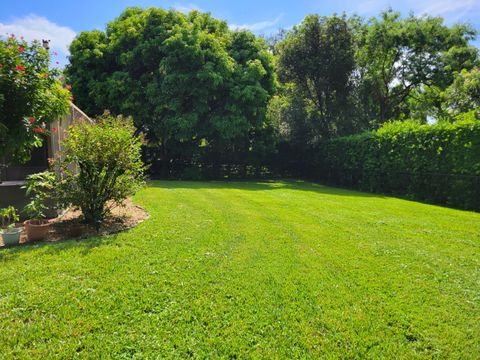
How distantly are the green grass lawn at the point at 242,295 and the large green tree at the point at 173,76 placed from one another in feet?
33.5

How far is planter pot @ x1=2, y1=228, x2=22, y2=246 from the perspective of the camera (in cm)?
459

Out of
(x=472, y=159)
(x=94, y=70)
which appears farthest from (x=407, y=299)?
(x=94, y=70)

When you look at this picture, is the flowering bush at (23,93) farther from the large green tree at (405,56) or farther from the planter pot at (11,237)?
the large green tree at (405,56)

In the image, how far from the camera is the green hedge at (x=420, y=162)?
29.7 feet

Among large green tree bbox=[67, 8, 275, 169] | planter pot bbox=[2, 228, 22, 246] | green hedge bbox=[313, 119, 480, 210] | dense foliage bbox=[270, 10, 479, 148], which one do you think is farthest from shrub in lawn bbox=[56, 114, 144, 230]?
dense foliage bbox=[270, 10, 479, 148]

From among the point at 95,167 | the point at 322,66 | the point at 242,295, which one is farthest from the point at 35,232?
the point at 322,66

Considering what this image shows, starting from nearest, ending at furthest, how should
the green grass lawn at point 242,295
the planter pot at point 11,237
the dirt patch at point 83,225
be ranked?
the green grass lawn at point 242,295
the planter pot at point 11,237
the dirt patch at point 83,225

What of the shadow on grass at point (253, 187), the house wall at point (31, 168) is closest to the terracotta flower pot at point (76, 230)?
the house wall at point (31, 168)

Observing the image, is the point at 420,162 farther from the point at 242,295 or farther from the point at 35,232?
the point at 35,232

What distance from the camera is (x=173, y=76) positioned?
14.0 m

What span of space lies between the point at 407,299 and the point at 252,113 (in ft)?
42.6

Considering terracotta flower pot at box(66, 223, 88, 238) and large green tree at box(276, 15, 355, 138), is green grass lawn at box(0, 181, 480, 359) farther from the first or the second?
large green tree at box(276, 15, 355, 138)

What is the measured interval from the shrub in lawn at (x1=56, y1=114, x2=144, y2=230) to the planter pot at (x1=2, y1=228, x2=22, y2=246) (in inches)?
32.7

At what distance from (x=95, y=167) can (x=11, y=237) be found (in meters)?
1.59
